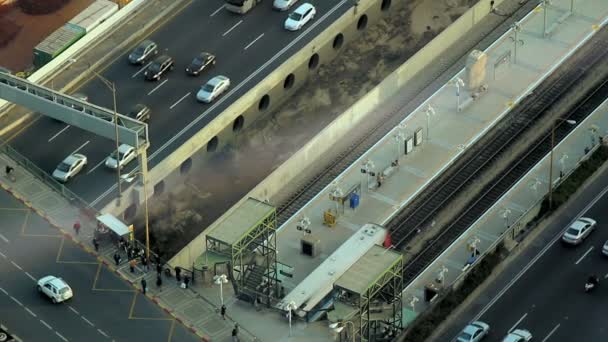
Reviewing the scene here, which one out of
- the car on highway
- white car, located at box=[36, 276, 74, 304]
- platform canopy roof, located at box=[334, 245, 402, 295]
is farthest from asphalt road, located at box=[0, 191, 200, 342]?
the car on highway

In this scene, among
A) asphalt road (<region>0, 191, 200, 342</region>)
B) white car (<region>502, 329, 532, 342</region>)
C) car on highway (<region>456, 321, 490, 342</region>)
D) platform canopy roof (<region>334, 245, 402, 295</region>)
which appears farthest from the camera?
car on highway (<region>456, 321, 490, 342</region>)

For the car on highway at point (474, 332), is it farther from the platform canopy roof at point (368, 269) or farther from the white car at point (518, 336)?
the platform canopy roof at point (368, 269)

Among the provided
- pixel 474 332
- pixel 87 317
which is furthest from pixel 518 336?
pixel 87 317

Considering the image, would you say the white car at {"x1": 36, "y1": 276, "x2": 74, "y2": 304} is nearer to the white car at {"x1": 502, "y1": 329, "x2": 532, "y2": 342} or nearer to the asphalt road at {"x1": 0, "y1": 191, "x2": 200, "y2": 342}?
the asphalt road at {"x1": 0, "y1": 191, "x2": 200, "y2": 342}

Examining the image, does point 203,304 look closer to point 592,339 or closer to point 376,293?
point 376,293

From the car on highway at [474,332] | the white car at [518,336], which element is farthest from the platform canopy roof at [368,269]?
the white car at [518,336]
